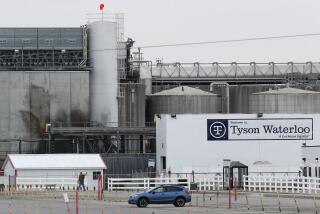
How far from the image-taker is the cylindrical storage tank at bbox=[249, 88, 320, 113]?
103312 mm

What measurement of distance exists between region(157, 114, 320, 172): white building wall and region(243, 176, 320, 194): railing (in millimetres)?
11023

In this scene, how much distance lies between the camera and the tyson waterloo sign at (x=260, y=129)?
88.4 metres

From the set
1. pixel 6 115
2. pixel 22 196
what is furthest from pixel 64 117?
pixel 22 196

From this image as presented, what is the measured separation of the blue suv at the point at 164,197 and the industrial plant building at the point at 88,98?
44.5 metres

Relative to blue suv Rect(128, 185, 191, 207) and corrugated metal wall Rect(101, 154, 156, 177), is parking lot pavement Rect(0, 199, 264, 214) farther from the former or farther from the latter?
corrugated metal wall Rect(101, 154, 156, 177)

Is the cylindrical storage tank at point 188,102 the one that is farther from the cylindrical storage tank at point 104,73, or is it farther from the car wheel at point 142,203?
the car wheel at point 142,203

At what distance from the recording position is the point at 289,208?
51.4m

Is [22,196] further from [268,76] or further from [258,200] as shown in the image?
[268,76]

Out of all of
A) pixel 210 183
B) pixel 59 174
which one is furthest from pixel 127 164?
pixel 210 183

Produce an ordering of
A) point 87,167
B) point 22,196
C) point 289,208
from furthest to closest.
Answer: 1. point 87,167
2. point 22,196
3. point 289,208

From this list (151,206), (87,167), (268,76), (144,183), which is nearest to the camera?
(151,206)

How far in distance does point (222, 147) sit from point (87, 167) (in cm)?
1243

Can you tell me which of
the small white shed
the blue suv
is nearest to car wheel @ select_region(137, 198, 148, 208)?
the blue suv

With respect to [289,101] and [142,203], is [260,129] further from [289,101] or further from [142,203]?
[142,203]
